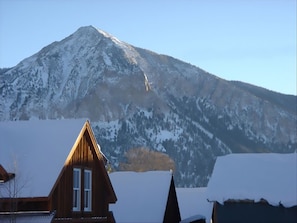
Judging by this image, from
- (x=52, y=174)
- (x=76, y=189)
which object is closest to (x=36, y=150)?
(x=52, y=174)

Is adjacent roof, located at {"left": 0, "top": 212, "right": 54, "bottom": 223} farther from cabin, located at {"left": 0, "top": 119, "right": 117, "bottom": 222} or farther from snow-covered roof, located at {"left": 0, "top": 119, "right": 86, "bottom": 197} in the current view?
snow-covered roof, located at {"left": 0, "top": 119, "right": 86, "bottom": 197}

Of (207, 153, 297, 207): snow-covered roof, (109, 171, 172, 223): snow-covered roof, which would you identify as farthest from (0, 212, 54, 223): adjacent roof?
(109, 171, 172, 223): snow-covered roof

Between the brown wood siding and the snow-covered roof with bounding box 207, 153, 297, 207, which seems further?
the snow-covered roof with bounding box 207, 153, 297, 207

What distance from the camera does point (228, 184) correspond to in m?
32.2

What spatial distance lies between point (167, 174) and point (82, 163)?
569 inches

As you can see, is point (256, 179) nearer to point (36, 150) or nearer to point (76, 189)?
point (76, 189)

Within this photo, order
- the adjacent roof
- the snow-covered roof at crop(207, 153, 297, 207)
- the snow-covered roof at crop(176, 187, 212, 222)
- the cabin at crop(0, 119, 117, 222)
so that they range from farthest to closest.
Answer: the snow-covered roof at crop(176, 187, 212, 222), the snow-covered roof at crop(207, 153, 297, 207), the cabin at crop(0, 119, 117, 222), the adjacent roof

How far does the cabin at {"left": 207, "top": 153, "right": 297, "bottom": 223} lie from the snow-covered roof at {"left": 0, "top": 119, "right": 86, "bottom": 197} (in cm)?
890

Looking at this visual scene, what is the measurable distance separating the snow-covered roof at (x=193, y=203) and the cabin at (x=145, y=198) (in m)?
8.40

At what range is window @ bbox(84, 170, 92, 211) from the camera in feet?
89.4

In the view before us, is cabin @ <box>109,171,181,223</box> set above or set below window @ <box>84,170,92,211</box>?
below

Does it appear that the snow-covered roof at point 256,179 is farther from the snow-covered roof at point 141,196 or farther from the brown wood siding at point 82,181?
the brown wood siding at point 82,181

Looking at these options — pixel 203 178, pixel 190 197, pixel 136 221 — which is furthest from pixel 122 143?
pixel 136 221

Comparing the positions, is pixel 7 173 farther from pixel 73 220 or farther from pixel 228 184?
pixel 228 184
